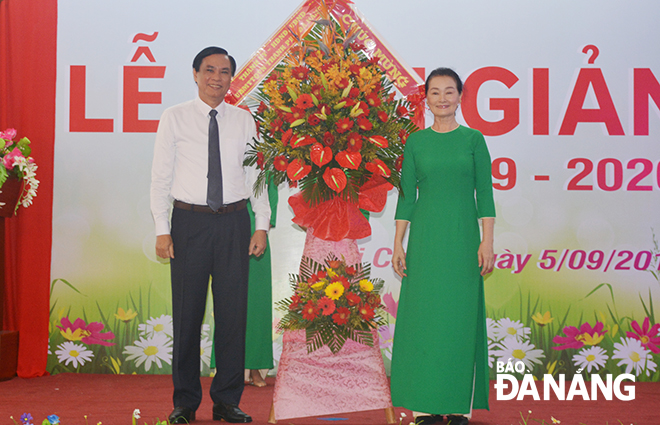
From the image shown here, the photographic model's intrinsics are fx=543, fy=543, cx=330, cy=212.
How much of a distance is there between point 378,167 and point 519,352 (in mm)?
2046

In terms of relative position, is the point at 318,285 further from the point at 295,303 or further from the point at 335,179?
the point at 335,179

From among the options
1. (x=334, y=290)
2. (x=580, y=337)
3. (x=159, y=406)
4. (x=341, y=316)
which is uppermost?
(x=334, y=290)

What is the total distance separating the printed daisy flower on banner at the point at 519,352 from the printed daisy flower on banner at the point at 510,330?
0.09ft

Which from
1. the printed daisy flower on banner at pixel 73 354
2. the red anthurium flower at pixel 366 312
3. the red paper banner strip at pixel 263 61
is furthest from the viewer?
the printed daisy flower on banner at pixel 73 354

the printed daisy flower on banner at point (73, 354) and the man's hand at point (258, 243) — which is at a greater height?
the man's hand at point (258, 243)

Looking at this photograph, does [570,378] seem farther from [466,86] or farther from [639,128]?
[466,86]

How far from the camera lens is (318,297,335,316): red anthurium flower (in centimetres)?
225

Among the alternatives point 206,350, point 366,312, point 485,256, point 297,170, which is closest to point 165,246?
point 297,170

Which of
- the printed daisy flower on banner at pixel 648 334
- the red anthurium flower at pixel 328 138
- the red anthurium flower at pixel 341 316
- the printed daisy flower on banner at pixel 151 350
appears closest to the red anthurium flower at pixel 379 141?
the red anthurium flower at pixel 328 138

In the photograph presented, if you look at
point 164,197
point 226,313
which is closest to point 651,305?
point 226,313

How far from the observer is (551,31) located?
368cm

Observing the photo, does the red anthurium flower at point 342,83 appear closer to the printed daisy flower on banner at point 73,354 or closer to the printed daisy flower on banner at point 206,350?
the printed daisy flower on banner at point 206,350

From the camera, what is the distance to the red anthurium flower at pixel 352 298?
7.44 ft

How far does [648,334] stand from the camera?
3600 mm
